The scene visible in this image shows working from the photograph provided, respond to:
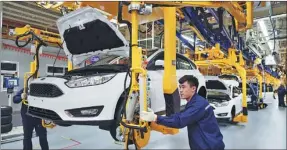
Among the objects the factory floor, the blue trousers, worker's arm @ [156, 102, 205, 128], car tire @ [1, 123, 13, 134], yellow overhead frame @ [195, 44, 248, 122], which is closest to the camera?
worker's arm @ [156, 102, 205, 128]

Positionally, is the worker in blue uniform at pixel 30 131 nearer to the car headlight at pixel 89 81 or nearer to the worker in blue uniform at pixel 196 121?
the car headlight at pixel 89 81

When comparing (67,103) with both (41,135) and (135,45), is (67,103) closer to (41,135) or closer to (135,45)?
(135,45)

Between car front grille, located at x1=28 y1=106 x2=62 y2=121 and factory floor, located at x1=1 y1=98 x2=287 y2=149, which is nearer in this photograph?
car front grille, located at x1=28 y1=106 x2=62 y2=121

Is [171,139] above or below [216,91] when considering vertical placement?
below

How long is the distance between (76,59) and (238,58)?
220 inches

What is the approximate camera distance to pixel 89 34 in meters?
3.24

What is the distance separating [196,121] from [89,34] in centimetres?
191

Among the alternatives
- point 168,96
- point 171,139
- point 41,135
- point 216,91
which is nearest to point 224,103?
point 216,91

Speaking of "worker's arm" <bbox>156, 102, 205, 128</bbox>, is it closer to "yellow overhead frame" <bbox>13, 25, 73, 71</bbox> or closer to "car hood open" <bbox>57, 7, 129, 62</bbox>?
"car hood open" <bbox>57, 7, 129, 62</bbox>

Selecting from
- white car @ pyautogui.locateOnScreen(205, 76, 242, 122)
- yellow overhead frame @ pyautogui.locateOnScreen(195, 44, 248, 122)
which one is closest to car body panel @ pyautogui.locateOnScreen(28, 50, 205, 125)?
yellow overhead frame @ pyautogui.locateOnScreen(195, 44, 248, 122)

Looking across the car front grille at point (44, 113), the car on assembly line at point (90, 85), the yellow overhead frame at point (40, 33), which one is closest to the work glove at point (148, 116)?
the car on assembly line at point (90, 85)

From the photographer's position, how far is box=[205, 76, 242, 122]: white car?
691cm

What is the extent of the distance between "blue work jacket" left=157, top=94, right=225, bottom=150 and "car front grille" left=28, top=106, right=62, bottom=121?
1.30 m

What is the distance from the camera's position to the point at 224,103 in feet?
23.0
